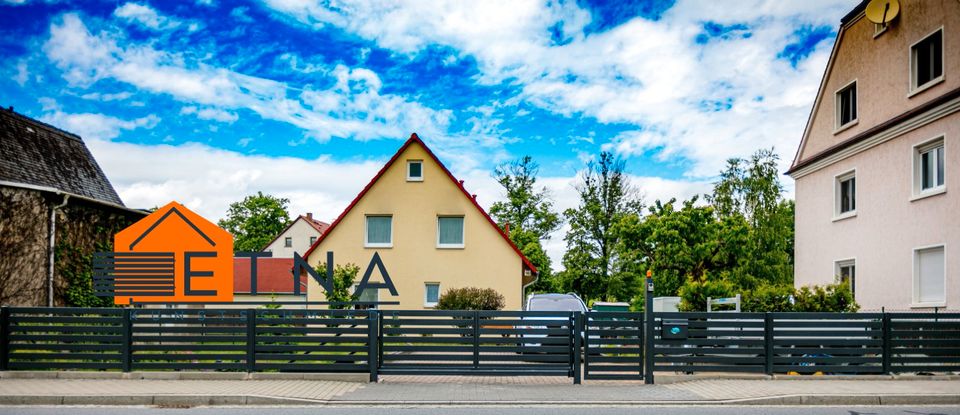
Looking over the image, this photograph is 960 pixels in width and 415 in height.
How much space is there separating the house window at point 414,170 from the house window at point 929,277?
57.7 feet

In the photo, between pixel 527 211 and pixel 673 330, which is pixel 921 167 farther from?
pixel 527 211

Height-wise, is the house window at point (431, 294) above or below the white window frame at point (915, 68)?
below

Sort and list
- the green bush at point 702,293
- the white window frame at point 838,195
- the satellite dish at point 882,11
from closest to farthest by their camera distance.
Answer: the satellite dish at point 882,11 → the white window frame at point 838,195 → the green bush at point 702,293

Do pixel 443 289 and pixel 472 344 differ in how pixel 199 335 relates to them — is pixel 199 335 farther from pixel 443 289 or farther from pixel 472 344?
pixel 443 289

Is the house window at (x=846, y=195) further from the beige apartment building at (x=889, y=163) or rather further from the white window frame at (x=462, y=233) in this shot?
the white window frame at (x=462, y=233)

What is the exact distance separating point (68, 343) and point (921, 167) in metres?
17.3

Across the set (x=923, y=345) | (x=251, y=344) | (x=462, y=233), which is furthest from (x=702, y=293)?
(x=251, y=344)

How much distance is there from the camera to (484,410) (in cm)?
990

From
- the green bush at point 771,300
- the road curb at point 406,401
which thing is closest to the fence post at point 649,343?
the road curb at point 406,401

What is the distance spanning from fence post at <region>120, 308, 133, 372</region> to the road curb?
1.80 metres

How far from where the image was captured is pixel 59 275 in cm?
2147

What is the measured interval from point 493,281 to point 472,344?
52.5ft

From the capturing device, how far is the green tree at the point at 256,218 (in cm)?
6962

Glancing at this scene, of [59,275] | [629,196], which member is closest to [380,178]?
[59,275]
